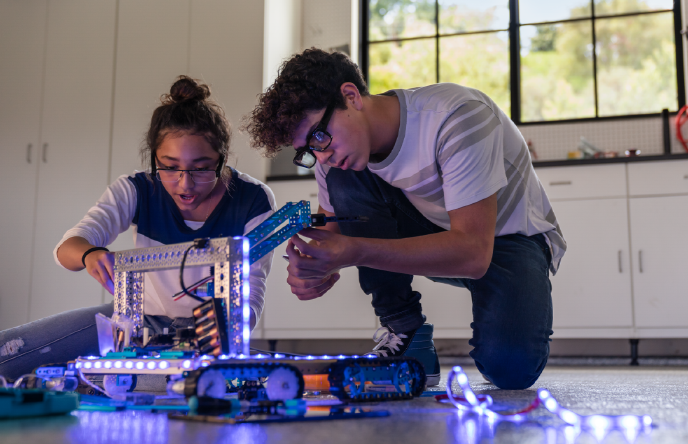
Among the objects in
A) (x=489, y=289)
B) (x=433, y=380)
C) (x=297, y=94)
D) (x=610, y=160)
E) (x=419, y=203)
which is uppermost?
(x=610, y=160)

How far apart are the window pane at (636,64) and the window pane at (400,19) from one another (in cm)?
123

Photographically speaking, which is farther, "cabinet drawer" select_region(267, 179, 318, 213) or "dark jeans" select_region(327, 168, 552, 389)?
"cabinet drawer" select_region(267, 179, 318, 213)

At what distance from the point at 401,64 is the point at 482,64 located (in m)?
0.61

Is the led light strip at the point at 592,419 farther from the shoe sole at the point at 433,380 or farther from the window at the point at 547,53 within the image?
the window at the point at 547,53

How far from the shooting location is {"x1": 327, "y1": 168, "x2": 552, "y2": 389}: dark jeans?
1710mm

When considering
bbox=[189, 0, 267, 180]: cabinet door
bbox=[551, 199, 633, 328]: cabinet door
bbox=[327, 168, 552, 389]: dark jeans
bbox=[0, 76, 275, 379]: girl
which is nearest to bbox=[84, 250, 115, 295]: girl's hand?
bbox=[0, 76, 275, 379]: girl

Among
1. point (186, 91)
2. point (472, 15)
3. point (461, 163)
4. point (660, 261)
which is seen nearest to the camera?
point (461, 163)

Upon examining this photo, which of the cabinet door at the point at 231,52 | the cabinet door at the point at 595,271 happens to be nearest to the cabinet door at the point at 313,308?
the cabinet door at the point at 231,52

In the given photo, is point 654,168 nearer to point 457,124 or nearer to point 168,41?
point 457,124

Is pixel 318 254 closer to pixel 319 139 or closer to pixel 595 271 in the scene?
pixel 319 139

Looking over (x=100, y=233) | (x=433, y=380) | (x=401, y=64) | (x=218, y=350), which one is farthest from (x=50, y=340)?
(x=401, y=64)

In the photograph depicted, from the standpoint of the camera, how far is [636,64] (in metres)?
4.43

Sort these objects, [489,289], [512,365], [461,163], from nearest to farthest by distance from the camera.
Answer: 1. [461,163]
2. [512,365]
3. [489,289]

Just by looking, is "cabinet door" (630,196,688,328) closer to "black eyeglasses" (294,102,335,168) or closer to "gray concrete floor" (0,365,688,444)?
"gray concrete floor" (0,365,688,444)
